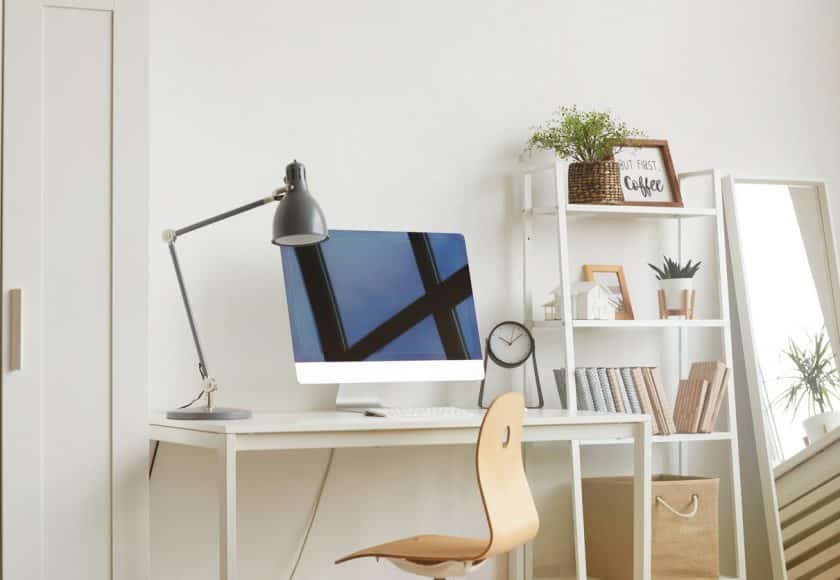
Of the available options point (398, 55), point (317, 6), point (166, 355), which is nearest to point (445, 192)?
point (398, 55)

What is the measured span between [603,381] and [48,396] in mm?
1708

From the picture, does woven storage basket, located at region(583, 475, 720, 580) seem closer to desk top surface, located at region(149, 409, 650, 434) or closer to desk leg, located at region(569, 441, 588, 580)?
desk leg, located at region(569, 441, 588, 580)

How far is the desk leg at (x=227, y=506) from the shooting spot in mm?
2420

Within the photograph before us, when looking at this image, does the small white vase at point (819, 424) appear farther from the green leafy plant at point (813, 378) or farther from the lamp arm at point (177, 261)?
the lamp arm at point (177, 261)

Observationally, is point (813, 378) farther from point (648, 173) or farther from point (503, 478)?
point (503, 478)

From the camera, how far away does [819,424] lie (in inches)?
147

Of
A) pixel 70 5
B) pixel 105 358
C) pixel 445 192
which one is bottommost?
pixel 105 358

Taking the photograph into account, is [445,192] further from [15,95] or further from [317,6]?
[15,95]

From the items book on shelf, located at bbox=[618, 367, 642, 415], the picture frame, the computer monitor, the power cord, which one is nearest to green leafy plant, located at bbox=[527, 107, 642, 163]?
the picture frame

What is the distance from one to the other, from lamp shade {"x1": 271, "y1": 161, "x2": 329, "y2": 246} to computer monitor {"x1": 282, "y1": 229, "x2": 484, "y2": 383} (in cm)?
34

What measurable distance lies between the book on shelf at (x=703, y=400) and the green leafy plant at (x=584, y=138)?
81 cm

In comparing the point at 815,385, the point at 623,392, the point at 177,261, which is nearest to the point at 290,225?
the point at 177,261

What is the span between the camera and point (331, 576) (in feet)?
10.6

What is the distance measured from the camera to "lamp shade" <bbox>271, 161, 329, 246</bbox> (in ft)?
8.68
